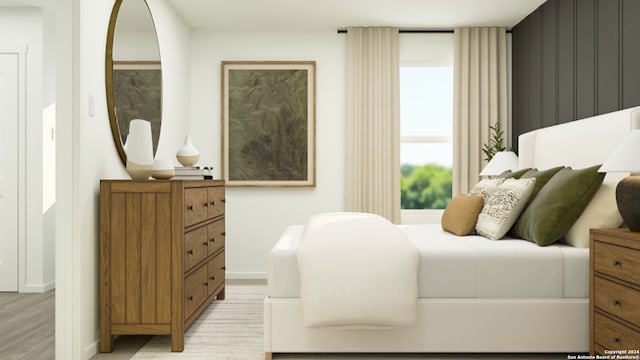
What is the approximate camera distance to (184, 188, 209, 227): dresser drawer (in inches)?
113

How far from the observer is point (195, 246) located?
10.1 feet

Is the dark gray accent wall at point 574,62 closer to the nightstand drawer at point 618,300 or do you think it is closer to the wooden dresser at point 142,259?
the nightstand drawer at point 618,300

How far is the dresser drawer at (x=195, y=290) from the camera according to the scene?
2.87 metres

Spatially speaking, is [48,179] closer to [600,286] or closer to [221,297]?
[221,297]

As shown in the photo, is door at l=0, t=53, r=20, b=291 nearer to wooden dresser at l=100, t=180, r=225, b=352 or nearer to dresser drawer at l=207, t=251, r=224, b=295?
dresser drawer at l=207, t=251, r=224, b=295

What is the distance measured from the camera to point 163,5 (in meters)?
4.11

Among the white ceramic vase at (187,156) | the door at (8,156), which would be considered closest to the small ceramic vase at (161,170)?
the white ceramic vase at (187,156)

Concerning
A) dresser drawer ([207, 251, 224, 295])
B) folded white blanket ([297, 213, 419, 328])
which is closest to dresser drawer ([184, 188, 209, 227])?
dresser drawer ([207, 251, 224, 295])

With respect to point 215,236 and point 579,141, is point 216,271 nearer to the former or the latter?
point 215,236

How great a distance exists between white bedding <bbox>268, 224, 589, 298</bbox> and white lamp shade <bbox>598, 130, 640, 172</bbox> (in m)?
0.53

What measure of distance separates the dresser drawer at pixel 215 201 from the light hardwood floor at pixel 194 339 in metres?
0.75

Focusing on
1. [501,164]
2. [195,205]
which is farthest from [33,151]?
[501,164]

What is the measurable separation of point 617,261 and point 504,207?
31.2 inches

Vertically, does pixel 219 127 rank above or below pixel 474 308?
above
